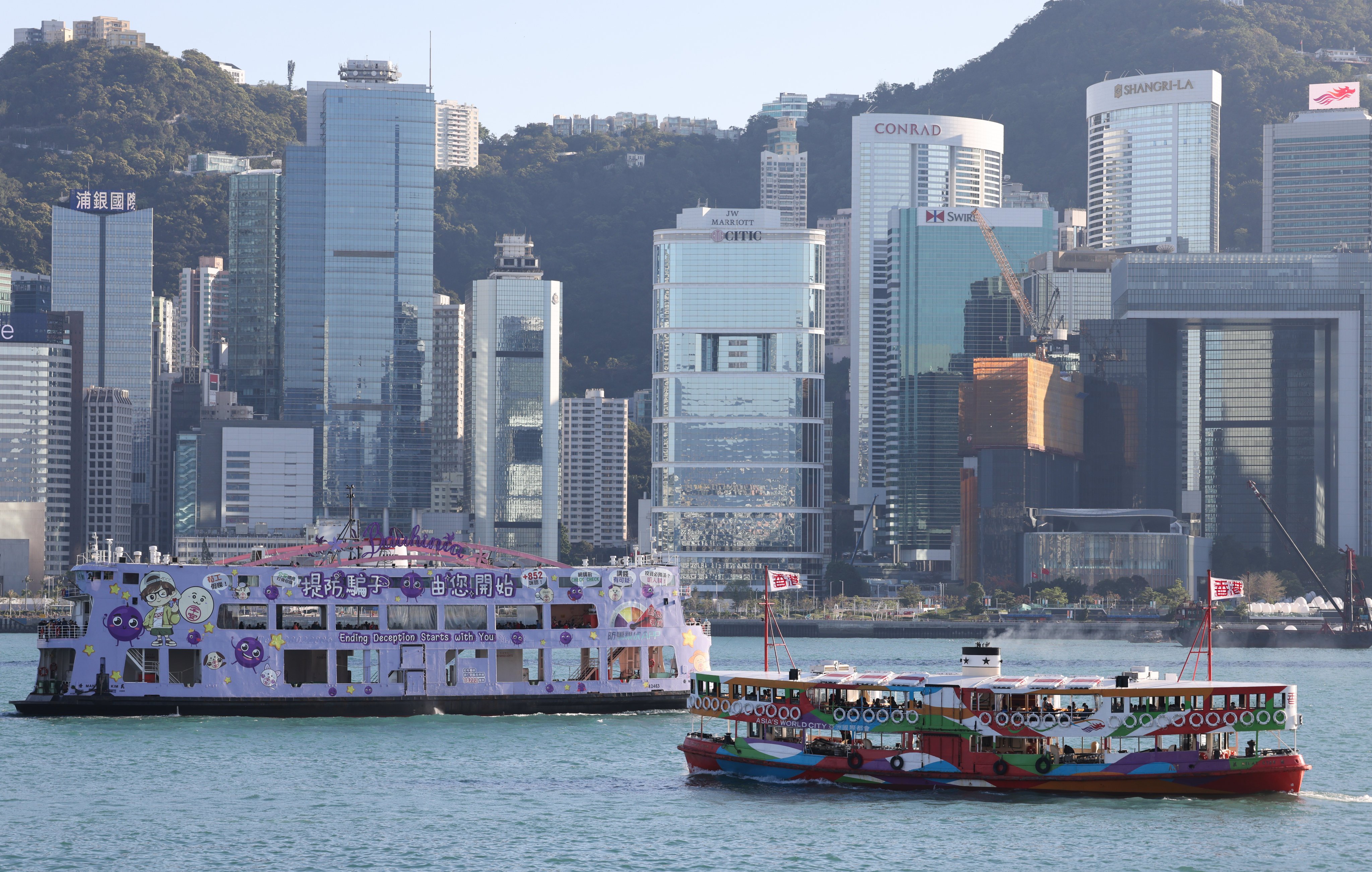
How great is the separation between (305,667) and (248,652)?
241 centimetres

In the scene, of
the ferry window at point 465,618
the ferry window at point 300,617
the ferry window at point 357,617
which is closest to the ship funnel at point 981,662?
the ferry window at point 465,618

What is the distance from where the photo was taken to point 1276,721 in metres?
49.7

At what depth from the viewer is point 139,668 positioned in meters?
67.4

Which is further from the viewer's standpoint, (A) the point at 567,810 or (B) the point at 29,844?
(A) the point at 567,810

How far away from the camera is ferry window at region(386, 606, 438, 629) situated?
225 ft

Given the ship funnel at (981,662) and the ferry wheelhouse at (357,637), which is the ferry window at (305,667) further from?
the ship funnel at (981,662)

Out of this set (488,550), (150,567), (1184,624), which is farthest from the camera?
(1184,624)

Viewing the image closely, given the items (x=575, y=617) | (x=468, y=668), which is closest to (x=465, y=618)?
(x=468, y=668)

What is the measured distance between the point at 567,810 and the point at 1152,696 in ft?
54.4

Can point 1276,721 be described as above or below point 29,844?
above

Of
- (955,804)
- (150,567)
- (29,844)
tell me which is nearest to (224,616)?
(150,567)

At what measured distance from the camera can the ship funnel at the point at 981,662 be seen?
55219 mm

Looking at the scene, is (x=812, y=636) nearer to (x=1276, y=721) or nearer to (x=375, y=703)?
(x=375, y=703)

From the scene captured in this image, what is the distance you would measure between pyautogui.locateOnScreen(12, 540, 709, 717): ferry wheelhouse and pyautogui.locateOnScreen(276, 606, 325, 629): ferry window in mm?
67
